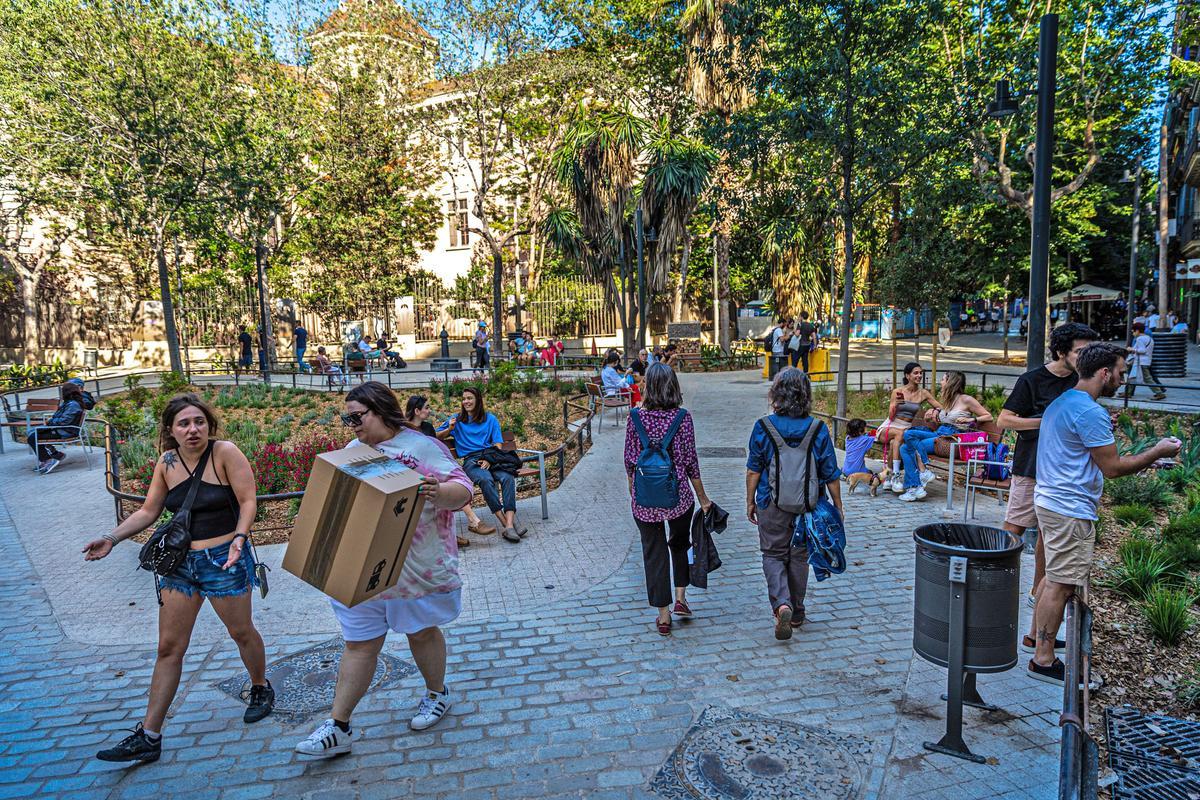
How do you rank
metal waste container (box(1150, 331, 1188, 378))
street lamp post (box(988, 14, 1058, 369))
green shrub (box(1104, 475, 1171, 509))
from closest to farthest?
street lamp post (box(988, 14, 1058, 369))
green shrub (box(1104, 475, 1171, 509))
metal waste container (box(1150, 331, 1188, 378))

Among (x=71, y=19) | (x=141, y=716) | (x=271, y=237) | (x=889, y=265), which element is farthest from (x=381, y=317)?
(x=141, y=716)

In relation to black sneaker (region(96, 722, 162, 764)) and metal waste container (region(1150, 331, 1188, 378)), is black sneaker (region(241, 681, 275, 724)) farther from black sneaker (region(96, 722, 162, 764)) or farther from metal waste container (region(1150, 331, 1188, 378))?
metal waste container (region(1150, 331, 1188, 378))

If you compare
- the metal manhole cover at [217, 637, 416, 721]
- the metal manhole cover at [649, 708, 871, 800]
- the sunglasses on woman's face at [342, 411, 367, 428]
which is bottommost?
the metal manhole cover at [649, 708, 871, 800]

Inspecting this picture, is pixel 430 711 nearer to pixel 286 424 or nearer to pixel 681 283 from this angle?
pixel 286 424

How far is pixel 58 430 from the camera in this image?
38.3 feet

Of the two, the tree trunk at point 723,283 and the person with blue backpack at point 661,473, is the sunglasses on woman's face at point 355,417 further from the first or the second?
the tree trunk at point 723,283

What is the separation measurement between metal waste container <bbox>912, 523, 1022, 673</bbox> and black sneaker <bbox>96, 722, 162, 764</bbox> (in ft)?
12.9

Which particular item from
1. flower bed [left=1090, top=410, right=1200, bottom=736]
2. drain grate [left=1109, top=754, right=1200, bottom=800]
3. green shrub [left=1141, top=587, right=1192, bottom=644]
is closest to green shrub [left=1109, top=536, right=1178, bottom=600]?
flower bed [left=1090, top=410, right=1200, bottom=736]

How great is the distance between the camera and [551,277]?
32281 millimetres

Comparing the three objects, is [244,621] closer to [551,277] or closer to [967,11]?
[967,11]

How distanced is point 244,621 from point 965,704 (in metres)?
3.98

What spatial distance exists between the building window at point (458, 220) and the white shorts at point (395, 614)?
3009cm

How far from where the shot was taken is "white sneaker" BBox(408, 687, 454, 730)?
4051mm

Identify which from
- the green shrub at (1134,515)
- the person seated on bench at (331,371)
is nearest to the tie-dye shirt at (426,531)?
the green shrub at (1134,515)
